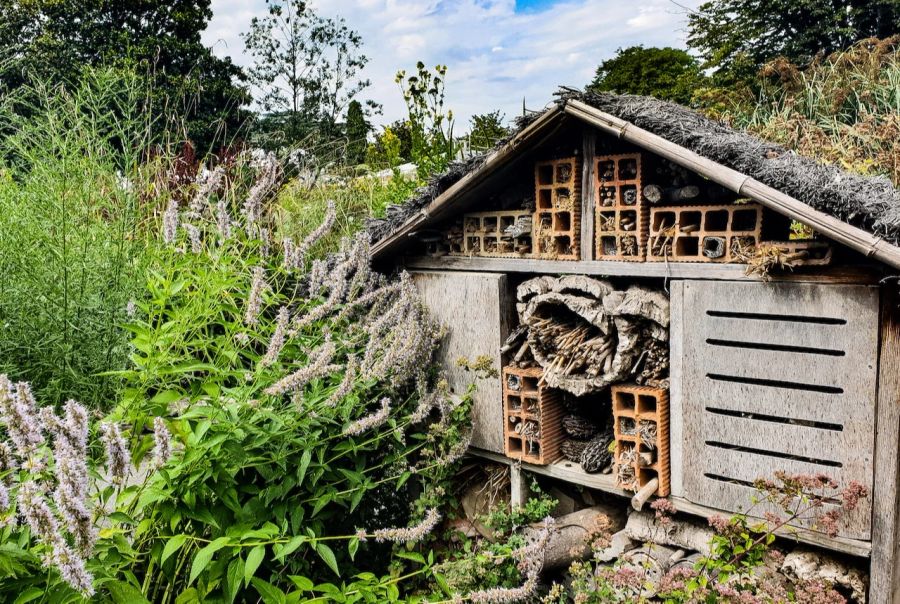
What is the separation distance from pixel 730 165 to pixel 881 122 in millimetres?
7587

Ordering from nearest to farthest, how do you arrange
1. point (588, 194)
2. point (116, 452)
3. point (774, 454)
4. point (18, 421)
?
point (18, 421) → point (116, 452) → point (774, 454) → point (588, 194)

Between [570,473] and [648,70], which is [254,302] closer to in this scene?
[570,473]

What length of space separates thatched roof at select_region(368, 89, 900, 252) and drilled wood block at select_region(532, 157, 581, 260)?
36cm

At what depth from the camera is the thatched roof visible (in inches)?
106

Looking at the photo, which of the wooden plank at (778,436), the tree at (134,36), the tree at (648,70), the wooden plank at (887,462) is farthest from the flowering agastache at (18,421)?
the tree at (648,70)

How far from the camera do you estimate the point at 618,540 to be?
149 inches

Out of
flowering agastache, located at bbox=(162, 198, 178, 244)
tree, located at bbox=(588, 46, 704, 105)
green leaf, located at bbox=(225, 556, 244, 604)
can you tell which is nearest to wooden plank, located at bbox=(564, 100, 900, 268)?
flowering agastache, located at bbox=(162, 198, 178, 244)

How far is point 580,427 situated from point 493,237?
1.31m

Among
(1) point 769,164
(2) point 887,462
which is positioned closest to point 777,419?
(2) point 887,462

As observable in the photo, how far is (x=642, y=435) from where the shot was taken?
138 inches

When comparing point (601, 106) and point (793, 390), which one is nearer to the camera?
point (793, 390)

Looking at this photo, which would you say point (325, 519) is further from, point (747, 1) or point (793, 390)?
point (747, 1)

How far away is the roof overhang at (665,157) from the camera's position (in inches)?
103

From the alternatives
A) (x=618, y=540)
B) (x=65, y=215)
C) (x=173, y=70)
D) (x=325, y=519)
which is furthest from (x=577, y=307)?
(x=173, y=70)
